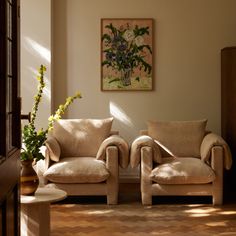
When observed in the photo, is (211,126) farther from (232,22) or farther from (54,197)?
(54,197)

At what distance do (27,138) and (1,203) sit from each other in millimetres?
1806

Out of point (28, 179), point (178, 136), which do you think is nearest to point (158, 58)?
point (178, 136)

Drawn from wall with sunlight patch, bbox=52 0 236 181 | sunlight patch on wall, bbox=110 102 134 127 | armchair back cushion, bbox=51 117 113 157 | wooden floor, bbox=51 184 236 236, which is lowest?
wooden floor, bbox=51 184 236 236

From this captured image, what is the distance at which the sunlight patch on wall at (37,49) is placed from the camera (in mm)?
6230

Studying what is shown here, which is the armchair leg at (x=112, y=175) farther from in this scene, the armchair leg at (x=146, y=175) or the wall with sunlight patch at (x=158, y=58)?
the wall with sunlight patch at (x=158, y=58)

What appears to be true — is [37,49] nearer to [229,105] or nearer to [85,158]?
[85,158]

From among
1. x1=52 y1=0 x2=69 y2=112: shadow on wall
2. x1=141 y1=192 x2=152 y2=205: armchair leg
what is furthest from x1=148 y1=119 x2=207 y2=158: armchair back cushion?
x1=52 y1=0 x2=69 y2=112: shadow on wall

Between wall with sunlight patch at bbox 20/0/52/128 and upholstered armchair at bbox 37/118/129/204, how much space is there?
1.84 feet

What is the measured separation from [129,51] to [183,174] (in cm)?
200

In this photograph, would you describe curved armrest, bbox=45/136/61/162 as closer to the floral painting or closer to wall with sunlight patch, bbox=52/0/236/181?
wall with sunlight patch, bbox=52/0/236/181

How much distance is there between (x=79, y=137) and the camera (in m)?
5.73

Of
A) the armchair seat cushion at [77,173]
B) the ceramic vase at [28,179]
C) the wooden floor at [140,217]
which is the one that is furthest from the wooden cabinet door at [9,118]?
the armchair seat cushion at [77,173]

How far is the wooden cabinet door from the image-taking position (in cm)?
197

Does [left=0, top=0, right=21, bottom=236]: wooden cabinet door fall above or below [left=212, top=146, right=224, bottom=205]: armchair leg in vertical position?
above
